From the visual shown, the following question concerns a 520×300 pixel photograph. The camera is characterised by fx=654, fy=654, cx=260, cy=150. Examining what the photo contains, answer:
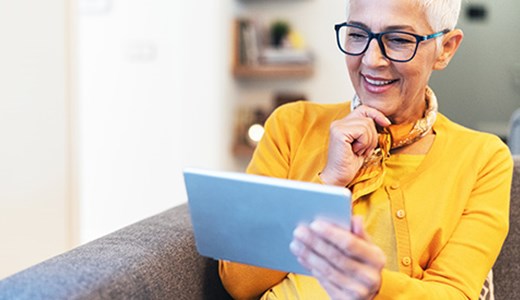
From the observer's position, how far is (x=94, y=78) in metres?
3.63

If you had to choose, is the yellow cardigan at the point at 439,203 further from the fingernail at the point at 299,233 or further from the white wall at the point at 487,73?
the white wall at the point at 487,73

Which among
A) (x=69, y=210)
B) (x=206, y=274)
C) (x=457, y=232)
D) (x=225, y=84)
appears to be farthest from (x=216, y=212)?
(x=225, y=84)

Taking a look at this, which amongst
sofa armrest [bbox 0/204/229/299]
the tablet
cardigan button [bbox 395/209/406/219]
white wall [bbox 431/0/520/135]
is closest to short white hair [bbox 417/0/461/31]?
cardigan button [bbox 395/209/406/219]

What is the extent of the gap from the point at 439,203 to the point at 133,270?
0.56 metres

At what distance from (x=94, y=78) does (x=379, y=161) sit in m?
2.72

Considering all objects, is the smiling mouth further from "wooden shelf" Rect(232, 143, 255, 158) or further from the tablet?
"wooden shelf" Rect(232, 143, 255, 158)

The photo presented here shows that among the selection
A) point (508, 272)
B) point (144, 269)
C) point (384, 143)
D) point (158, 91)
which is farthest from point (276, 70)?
point (144, 269)

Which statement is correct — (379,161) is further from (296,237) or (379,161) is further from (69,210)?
(69,210)

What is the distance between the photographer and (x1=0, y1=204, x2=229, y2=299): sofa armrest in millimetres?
875

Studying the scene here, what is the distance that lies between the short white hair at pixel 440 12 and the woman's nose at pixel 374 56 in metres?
0.10

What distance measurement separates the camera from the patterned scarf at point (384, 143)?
118cm

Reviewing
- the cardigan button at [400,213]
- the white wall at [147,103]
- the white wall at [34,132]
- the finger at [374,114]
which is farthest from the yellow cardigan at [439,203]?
the white wall at [147,103]

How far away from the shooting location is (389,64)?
3.77ft

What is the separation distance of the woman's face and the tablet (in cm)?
39
